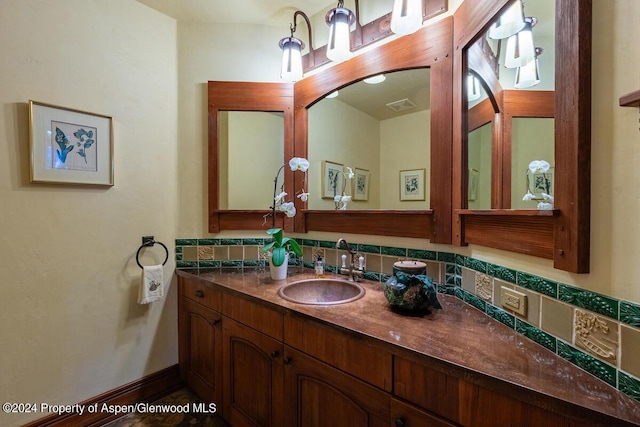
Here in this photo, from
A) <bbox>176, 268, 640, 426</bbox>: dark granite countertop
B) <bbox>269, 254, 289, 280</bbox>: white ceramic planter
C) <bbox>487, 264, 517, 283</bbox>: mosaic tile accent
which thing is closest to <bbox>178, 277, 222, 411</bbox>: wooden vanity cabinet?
<bbox>269, 254, 289, 280</bbox>: white ceramic planter

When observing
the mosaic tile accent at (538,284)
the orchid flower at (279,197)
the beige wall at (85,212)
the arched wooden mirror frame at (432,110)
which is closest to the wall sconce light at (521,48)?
the arched wooden mirror frame at (432,110)

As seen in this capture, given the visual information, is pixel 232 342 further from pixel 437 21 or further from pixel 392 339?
pixel 437 21

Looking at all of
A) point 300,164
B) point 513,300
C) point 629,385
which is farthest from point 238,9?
point 629,385

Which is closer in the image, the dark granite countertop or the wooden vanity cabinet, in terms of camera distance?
the dark granite countertop

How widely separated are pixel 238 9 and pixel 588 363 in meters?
2.29

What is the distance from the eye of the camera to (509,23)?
2.97 feet

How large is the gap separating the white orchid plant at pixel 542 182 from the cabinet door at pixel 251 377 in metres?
1.05

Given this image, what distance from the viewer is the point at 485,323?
3.09 feet

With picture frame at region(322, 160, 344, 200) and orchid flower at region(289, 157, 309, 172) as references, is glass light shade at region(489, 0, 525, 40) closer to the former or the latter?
picture frame at region(322, 160, 344, 200)

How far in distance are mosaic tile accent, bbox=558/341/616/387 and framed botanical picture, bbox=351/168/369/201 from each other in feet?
3.31

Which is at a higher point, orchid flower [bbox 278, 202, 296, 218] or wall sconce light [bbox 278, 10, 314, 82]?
wall sconce light [bbox 278, 10, 314, 82]

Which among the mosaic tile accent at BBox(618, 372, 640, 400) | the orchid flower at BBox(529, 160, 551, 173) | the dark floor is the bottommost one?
the dark floor

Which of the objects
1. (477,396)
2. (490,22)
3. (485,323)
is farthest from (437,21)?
(477,396)

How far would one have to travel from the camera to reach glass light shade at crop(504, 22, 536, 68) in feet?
2.74
